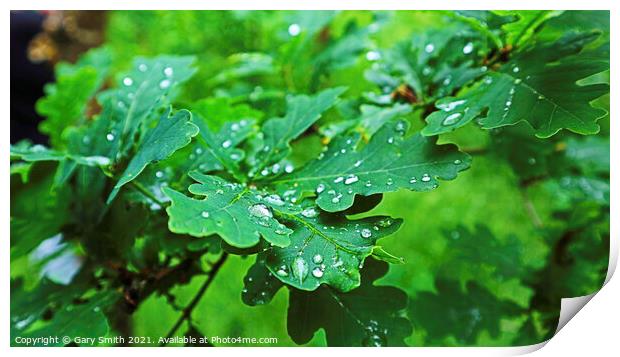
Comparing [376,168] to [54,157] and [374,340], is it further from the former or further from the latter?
[54,157]

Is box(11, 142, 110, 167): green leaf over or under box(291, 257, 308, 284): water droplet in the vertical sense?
over

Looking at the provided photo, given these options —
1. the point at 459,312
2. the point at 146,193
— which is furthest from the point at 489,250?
the point at 146,193

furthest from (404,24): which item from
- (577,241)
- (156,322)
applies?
(156,322)

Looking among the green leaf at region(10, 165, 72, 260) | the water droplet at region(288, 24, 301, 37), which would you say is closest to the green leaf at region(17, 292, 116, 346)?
the green leaf at region(10, 165, 72, 260)

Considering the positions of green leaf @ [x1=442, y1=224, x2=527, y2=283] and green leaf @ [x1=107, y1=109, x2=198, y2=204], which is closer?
green leaf @ [x1=107, y1=109, x2=198, y2=204]

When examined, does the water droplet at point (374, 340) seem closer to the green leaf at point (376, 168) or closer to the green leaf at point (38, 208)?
the green leaf at point (376, 168)

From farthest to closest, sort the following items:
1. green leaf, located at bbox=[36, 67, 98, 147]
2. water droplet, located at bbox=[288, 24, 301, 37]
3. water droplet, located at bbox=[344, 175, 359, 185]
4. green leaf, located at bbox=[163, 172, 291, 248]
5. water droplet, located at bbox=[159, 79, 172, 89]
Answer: water droplet, located at bbox=[288, 24, 301, 37] < green leaf, located at bbox=[36, 67, 98, 147] < water droplet, located at bbox=[159, 79, 172, 89] < water droplet, located at bbox=[344, 175, 359, 185] < green leaf, located at bbox=[163, 172, 291, 248]

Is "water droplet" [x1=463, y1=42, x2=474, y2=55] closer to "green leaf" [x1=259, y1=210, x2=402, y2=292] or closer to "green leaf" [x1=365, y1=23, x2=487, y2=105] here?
"green leaf" [x1=365, y1=23, x2=487, y2=105]
